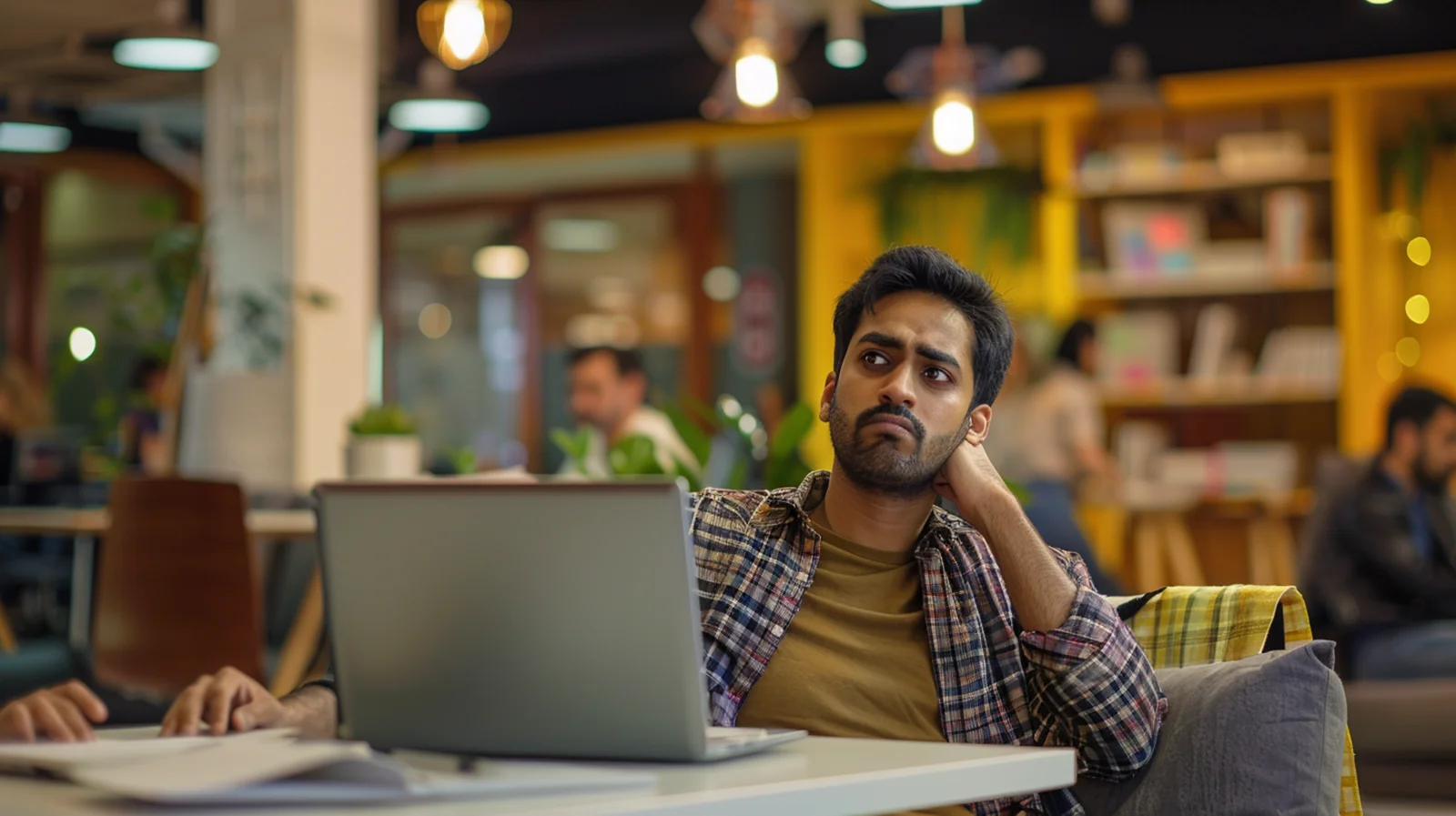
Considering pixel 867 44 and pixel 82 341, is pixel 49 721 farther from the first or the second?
pixel 82 341

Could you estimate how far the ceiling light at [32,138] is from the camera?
388 inches

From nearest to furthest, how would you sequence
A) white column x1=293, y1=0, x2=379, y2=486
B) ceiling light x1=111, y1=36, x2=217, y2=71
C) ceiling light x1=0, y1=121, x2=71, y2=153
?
white column x1=293, y1=0, x2=379, y2=486, ceiling light x1=111, y1=36, x2=217, y2=71, ceiling light x1=0, y1=121, x2=71, y2=153

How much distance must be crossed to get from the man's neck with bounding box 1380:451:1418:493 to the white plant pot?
110 inches

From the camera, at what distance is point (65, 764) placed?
1.17 metres

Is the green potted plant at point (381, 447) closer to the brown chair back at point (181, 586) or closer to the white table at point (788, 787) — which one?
the brown chair back at point (181, 586)

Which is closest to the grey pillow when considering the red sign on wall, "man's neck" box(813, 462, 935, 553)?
"man's neck" box(813, 462, 935, 553)

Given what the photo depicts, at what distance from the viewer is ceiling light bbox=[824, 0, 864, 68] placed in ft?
26.2

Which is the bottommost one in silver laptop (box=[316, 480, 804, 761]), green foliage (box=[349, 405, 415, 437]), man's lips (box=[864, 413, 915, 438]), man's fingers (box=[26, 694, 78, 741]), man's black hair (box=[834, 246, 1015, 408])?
man's fingers (box=[26, 694, 78, 741])

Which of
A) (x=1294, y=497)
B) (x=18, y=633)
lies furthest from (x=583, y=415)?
(x=1294, y=497)

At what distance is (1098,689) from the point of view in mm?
1735

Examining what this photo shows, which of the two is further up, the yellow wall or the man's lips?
the yellow wall

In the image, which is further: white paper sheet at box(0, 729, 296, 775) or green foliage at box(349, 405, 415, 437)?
green foliage at box(349, 405, 415, 437)

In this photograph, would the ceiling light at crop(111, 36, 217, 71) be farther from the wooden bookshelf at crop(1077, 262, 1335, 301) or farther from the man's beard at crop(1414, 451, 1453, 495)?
the man's beard at crop(1414, 451, 1453, 495)

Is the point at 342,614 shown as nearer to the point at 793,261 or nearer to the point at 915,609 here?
the point at 915,609
